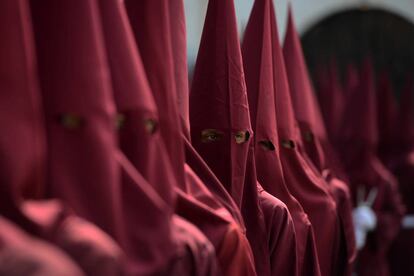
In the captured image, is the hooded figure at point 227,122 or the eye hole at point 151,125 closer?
the eye hole at point 151,125

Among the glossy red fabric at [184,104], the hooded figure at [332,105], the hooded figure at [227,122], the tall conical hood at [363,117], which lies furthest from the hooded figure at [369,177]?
the glossy red fabric at [184,104]

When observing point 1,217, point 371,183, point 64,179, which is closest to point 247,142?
point 64,179

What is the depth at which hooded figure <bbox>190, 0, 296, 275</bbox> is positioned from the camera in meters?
1.89

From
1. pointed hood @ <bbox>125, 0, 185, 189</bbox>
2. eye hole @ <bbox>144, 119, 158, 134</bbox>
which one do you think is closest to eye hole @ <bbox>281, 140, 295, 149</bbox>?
pointed hood @ <bbox>125, 0, 185, 189</bbox>

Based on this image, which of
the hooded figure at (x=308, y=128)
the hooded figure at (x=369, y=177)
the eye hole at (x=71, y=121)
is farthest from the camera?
the hooded figure at (x=369, y=177)

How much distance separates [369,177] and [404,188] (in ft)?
1.17

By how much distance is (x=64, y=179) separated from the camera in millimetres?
1235

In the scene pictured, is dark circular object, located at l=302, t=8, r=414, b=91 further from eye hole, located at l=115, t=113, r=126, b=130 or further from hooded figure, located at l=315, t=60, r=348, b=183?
eye hole, located at l=115, t=113, r=126, b=130

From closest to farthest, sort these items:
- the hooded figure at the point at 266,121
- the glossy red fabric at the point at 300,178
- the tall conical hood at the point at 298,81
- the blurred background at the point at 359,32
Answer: the hooded figure at the point at 266,121, the glossy red fabric at the point at 300,178, the tall conical hood at the point at 298,81, the blurred background at the point at 359,32

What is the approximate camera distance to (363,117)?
3.89 meters

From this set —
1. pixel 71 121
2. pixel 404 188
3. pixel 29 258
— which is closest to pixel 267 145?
pixel 71 121

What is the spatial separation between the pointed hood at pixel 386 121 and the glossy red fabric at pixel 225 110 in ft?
7.84

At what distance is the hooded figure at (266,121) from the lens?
211 centimetres

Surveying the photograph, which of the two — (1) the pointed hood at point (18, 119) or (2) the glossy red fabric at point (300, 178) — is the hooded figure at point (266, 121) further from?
(1) the pointed hood at point (18, 119)
